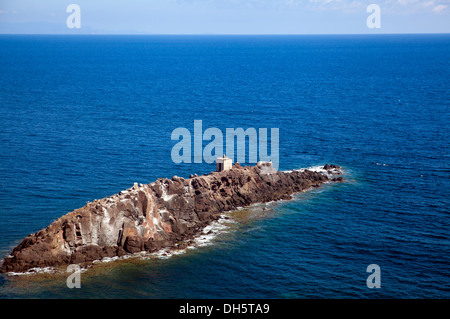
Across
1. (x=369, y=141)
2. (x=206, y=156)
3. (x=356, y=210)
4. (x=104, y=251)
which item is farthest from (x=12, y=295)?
(x=369, y=141)

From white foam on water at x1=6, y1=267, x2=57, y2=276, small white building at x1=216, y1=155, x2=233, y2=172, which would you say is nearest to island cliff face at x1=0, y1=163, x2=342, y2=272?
white foam on water at x1=6, y1=267, x2=57, y2=276

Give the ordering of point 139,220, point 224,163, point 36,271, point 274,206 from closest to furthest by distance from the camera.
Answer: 1. point 36,271
2. point 139,220
3. point 274,206
4. point 224,163

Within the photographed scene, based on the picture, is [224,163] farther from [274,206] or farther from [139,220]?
[139,220]

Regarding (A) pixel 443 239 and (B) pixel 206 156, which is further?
(B) pixel 206 156

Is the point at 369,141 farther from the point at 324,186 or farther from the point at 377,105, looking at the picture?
the point at 377,105

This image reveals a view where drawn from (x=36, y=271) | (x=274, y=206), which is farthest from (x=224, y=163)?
(x=36, y=271)

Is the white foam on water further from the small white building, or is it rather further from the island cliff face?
the small white building

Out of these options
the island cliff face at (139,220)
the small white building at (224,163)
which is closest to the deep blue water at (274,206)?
the island cliff face at (139,220)

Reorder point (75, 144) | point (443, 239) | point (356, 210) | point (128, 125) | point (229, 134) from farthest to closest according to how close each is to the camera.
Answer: point (128, 125)
point (229, 134)
point (75, 144)
point (356, 210)
point (443, 239)
